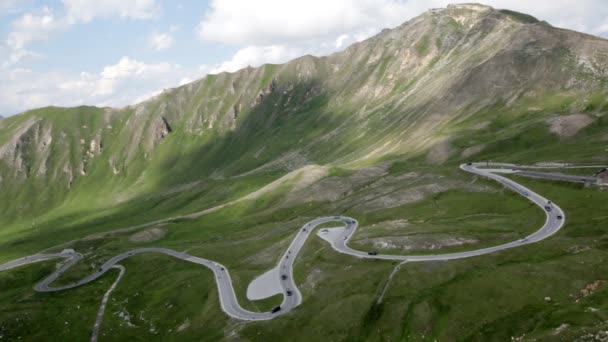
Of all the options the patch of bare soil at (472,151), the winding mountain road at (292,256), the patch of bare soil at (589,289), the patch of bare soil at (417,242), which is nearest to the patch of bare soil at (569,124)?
the patch of bare soil at (472,151)

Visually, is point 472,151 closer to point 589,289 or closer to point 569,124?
point 569,124

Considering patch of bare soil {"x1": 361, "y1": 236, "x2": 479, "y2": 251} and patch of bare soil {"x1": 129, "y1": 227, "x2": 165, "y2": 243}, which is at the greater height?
patch of bare soil {"x1": 361, "y1": 236, "x2": 479, "y2": 251}

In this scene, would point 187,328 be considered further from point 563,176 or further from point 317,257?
point 563,176

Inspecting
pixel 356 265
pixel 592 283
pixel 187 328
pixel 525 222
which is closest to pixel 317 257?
pixel 356 265

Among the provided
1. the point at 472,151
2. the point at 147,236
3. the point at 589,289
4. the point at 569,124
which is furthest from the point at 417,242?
the point at 147,236

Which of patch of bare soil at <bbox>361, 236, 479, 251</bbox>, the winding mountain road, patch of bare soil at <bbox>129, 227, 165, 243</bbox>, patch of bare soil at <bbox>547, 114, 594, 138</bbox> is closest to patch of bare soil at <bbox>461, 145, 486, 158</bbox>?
the winding mountain road

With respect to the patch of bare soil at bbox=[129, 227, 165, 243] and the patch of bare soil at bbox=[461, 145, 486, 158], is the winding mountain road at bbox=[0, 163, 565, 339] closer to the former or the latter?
the patch of bare soil at bbox=[129, 227, 165, 243]
